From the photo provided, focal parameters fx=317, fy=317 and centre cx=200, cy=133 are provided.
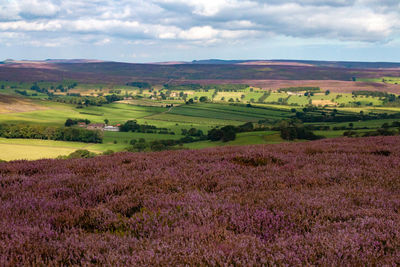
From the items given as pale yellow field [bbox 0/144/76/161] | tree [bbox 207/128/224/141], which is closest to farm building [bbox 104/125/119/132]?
pale yellow field [bbox 0/144/76/161]

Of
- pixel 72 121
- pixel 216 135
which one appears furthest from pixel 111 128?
pixel 216 135

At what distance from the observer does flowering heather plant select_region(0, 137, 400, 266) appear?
3.48 m

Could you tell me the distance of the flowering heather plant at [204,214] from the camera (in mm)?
3482

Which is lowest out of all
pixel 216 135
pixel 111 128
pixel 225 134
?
pixel 111 128

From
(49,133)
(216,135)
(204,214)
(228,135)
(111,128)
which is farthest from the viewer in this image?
(111,128)

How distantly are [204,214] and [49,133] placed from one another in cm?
9702

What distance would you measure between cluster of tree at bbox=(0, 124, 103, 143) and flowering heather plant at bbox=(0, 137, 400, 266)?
89156mm

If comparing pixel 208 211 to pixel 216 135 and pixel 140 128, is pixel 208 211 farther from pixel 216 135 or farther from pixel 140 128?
pixel 140 128

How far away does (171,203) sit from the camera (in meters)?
5.18

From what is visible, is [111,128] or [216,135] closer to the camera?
[216,135]

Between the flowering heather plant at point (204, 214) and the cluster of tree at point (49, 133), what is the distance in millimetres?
89156

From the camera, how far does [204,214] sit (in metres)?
4.69

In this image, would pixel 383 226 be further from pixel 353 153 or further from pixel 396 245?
pixel 353 153

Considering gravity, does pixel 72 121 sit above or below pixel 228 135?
below
